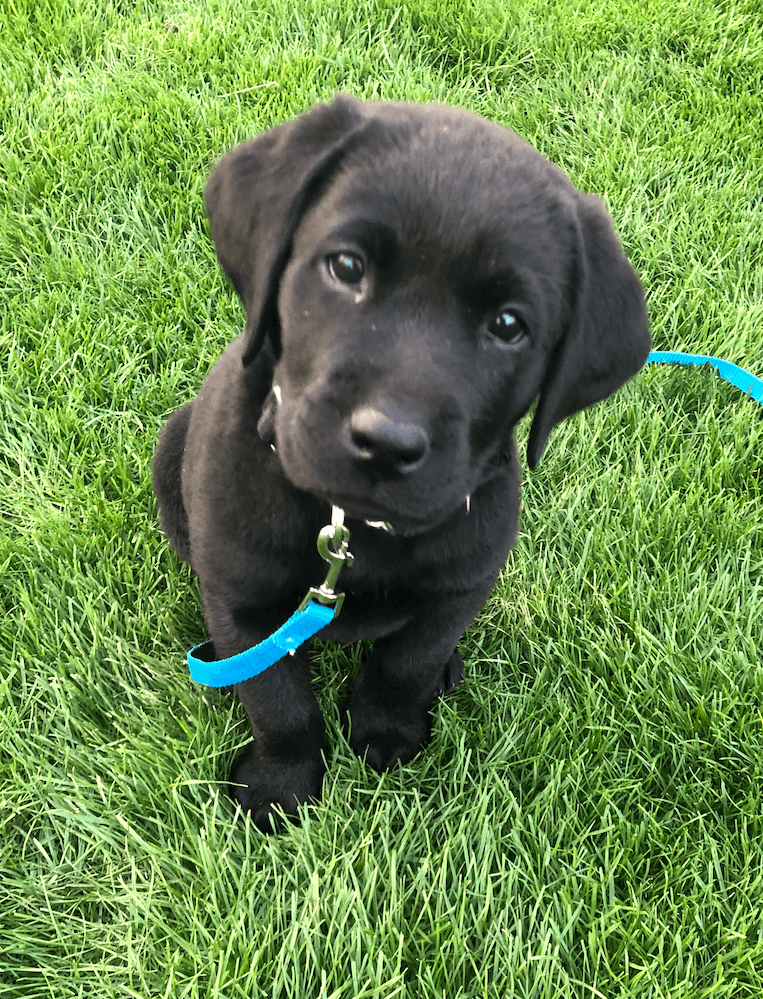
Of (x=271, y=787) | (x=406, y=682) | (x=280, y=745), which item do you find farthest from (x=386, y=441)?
(x=271, y=787)

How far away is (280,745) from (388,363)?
1083mm

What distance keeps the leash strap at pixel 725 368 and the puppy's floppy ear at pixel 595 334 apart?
1.31m

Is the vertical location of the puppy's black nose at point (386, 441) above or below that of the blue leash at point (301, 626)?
above

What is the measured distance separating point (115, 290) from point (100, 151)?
718mm

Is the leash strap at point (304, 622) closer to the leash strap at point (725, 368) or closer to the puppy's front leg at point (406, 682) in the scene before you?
the puppy's front leg at point (406, 682)

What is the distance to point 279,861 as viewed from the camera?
6.69 ft

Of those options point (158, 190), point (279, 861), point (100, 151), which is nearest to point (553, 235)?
point (279, 861)

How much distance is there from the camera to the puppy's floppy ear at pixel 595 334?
1.74 metres

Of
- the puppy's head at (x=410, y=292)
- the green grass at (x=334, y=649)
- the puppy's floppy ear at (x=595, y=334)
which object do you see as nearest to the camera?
the puppy's head at (x=410, y=292)

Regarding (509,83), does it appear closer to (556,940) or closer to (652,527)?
(652,527)

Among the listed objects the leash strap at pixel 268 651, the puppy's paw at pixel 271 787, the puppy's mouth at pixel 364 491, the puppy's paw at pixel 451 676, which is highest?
the puppy's mouth at pixel 364 491

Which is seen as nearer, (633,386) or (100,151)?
(633,386)

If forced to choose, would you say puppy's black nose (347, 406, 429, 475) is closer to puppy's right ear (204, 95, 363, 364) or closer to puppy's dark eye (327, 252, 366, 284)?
puppy's dark eye (327, 252, 366, 284)

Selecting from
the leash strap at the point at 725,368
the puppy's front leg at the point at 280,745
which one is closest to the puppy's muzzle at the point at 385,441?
the puppy's front leg at the point at 280,745
